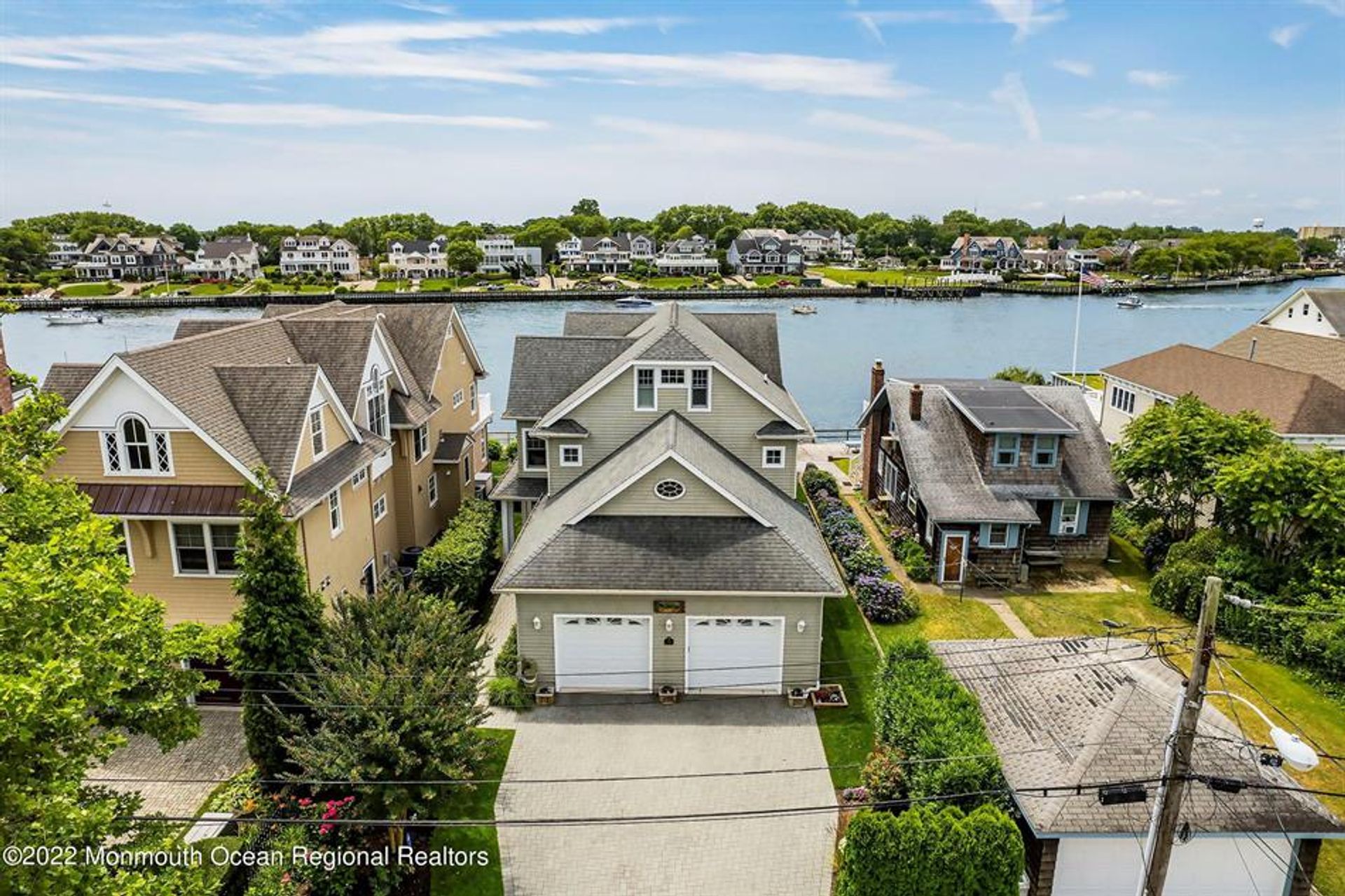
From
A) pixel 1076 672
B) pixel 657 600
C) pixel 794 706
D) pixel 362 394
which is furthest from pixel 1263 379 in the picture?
pixel 362 394

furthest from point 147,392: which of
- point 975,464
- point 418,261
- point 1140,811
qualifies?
point 418,261

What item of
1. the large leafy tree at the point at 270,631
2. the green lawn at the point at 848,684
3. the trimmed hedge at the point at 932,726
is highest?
the large leafy tree at the point at 270,631

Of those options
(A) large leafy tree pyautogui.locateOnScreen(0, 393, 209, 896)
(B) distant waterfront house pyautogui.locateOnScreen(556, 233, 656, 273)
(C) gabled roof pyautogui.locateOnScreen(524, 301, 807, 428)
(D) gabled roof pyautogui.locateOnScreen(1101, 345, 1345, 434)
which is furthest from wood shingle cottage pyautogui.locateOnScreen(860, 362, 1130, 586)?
(B) distant waterfront house pyautogui.locateOnScreen(556, 233, 656, 273)

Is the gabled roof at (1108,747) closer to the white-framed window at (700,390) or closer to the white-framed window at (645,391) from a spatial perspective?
the white-framed window at (700,390)

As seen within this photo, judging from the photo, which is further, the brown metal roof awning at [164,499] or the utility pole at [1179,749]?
the brown metal roof awning at [164,499]

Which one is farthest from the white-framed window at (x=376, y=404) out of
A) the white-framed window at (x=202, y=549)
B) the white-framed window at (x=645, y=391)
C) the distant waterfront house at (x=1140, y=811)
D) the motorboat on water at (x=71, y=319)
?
the motorboat on water at (x=71, y=319)

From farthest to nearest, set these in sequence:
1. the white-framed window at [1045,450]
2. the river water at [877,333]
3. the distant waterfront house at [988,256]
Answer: the distant waterfront house at [988,256], the river water at [877,333], the white-framed window at [1045,450]

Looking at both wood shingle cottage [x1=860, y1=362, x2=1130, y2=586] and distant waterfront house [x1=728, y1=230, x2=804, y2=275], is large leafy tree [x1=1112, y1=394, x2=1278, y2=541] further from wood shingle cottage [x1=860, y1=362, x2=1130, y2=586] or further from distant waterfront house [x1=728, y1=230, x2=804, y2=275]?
distant waterfront house [x1=728, y1=230, x2=804, y2=275]
